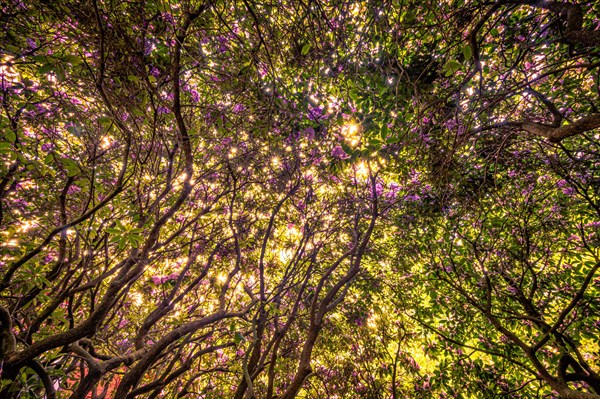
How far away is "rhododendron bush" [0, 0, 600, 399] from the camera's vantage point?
2.35 metres

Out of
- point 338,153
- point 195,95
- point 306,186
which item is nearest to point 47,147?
point 195,95

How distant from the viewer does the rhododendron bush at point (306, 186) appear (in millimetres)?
2350

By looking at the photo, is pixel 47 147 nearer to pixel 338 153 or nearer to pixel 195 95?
pixel 195 95

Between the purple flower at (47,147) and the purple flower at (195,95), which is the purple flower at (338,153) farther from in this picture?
the purple flower at (47,147)

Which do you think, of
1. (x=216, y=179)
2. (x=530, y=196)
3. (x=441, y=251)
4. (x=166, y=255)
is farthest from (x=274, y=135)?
(x=530, y=196)

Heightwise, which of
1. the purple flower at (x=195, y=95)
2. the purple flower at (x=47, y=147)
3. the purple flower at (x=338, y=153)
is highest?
the purple flower at (x=195, y=95)

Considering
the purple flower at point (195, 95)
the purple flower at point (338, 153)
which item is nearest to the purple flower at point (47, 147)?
the purple flower at point (195, 95)

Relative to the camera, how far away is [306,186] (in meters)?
4.56

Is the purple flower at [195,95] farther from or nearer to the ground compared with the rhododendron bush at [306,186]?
farther from the ground

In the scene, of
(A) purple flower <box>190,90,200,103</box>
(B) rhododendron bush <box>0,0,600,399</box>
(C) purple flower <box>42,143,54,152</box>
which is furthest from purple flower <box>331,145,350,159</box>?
(C) purple flower <box>42,143,54,152</box>

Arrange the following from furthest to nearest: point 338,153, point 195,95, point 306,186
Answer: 1. point 306,186
2. point 195,95
3. point 338,153

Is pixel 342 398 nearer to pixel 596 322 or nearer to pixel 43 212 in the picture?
pixel 596 322

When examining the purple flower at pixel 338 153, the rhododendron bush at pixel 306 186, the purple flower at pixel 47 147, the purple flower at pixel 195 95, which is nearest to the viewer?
the rhododendron bush at pixel 306 186

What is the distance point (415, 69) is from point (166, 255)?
17.8ft
